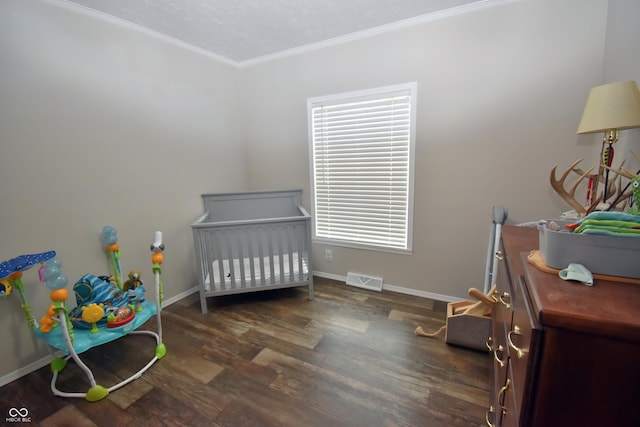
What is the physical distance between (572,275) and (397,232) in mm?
1731

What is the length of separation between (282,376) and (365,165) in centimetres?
175

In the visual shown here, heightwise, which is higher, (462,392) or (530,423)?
(530,423)

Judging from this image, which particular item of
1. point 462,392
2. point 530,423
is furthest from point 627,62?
point 462,392

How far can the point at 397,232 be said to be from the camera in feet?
7.70

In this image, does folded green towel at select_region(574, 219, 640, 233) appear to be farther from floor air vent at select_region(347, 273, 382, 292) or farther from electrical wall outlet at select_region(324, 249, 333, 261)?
electrical wall outlet at select_region(324, 249, 333, 261)

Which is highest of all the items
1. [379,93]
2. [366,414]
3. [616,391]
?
[379,93]

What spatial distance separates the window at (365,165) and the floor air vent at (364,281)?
1.02ft

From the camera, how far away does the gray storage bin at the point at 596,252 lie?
597 millimetres

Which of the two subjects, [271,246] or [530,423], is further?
[271,246]

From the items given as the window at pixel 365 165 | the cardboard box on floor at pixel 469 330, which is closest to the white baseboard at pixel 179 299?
the window at pixel 365 165

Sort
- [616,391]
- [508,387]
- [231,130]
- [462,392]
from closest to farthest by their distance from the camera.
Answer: [616,391] → [508,387] → [462,392] → [231,130]

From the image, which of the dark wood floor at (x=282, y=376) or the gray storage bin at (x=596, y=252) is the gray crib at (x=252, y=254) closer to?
the dark wood floor at (x=282, y=376)

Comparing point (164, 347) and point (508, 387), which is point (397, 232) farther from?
point (164, 347)

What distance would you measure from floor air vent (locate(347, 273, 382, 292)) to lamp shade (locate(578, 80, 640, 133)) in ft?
5.93
